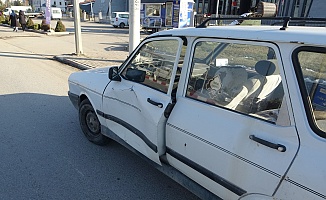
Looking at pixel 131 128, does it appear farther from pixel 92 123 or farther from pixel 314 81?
pixel 314 81

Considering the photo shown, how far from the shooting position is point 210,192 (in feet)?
7.02

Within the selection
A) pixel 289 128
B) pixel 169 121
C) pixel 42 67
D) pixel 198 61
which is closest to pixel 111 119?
pixel 169 121

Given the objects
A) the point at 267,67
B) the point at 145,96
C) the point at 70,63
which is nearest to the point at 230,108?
the point at 267,67

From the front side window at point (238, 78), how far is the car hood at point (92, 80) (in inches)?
56.4

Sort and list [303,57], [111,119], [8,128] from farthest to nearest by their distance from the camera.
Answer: [8,128] < [111,119] < [303,57]

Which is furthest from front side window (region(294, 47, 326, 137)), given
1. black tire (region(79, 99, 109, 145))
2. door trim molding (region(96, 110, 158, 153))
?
black tire (region(79, 99, 109, 145))

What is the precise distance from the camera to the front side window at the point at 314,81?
60.9 inches

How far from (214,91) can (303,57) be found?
796 millimetres

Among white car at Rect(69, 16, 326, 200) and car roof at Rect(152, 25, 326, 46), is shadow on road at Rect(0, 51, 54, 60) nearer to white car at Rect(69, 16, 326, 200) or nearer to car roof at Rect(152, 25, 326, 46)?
white car at Rect(69, 16, 326, 200)

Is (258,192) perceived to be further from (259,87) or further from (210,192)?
(259,87)

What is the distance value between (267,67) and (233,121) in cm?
50

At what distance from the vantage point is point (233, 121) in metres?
1.90

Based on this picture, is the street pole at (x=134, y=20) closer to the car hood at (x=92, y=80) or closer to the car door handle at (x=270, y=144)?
the car hood at (x=92, y=80)

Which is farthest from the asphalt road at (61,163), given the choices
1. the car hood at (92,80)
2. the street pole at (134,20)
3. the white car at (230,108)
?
Result: the street pole at (134,20)
